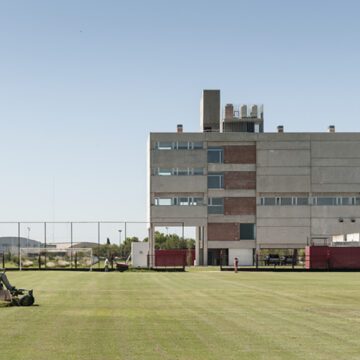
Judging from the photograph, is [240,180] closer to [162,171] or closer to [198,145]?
[198,145]

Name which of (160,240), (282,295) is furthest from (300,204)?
(160,240)

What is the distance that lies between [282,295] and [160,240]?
143787 millimetres

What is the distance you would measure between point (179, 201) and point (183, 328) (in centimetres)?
7945

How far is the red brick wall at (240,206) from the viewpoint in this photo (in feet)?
331

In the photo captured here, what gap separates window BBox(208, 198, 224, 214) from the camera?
10050cm

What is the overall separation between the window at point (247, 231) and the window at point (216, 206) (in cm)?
396

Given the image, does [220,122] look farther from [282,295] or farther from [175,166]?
[282,295]

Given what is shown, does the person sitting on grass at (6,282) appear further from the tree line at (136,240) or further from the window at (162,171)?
the window at (162,171)

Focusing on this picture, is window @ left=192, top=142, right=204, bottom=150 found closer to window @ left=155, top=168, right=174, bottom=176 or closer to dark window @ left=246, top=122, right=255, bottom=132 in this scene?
window @ left=155, top=168, right=174, bottom=176

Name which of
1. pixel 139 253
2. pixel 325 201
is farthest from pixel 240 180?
pixel 139 253

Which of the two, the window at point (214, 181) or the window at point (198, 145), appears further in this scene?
the window at point (198, 145)

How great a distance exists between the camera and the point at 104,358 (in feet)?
50.7

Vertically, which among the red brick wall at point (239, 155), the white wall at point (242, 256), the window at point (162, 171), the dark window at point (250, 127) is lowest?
the white wall at point (242, 256)

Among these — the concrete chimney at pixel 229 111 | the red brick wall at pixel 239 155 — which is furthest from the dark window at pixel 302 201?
the concrete chimney at pixel 229 111
